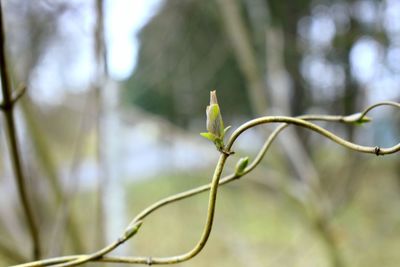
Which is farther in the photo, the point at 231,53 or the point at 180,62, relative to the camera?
the point at 231,53

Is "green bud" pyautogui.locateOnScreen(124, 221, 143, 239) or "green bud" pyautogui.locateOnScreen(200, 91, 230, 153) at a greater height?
"green bud" pyautogui.locateOnScreen(200, 91, 230, 153)

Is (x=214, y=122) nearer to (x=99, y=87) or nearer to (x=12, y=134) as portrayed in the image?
(x=12, y=134)

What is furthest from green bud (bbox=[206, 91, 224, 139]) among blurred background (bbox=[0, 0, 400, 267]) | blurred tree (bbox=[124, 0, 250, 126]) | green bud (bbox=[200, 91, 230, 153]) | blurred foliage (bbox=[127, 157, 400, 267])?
blurred foliage (bbox=[127, 157, 400, 267])

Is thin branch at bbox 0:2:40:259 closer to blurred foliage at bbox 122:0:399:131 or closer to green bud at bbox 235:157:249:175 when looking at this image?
green bud at bbox 235:157:249:175

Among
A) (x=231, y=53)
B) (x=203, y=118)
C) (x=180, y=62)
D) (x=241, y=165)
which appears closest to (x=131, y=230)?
(x=241, y=165)

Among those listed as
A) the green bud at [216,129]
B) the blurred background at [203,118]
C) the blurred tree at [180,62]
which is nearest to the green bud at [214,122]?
the green bud at [216,129]

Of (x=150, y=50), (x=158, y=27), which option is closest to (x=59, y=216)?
(x=150, y=50)

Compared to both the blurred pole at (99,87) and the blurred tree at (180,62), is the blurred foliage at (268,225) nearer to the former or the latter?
the blurred tree at (180,62)

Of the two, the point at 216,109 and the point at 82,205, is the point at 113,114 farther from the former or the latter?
the point at 82,205
